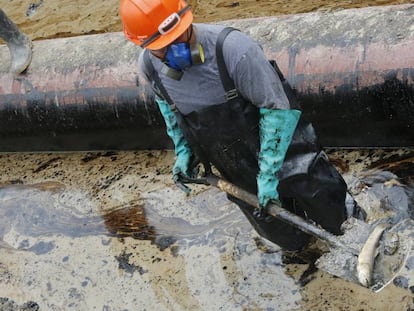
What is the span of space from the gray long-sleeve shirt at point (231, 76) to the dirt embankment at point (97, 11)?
12.8 ft

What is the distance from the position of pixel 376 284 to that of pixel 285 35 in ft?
6.48

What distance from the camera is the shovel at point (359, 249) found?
10.3 feet

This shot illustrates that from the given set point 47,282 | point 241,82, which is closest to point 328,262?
point 241,82

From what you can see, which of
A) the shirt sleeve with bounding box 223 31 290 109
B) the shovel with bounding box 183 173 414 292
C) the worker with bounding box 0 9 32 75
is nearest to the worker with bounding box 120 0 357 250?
the shirt sleeve with bounding box 223 31 290 109

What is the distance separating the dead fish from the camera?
3.10m

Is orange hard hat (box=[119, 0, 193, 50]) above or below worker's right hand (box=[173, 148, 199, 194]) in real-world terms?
above

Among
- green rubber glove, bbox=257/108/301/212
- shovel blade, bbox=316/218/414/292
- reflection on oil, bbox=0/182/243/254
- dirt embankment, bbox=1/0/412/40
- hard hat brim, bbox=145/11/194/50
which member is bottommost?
reflection on oil, bbox=0/182/243/254

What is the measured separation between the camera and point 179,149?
11.6 ft

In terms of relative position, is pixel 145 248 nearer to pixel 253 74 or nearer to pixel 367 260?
pixel 367 260

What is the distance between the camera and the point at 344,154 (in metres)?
4.59

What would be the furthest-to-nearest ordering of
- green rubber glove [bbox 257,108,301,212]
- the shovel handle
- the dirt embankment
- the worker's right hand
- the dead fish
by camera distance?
1. the dirt embankment
2. the worker's right hand
3. the shovel handle
4. the dead fish
5. green rubber glove [bbox 257,108,301,212]

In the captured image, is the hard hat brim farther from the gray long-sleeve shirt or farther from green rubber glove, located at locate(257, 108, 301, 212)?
green rubber glove, located at locate(257, 108, 301, 212)

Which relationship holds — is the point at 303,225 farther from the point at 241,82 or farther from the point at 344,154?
the point at 344,154

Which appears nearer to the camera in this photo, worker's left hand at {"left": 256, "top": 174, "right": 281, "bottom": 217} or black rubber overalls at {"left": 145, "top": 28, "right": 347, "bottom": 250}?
black rubber overalls at {"left": 145, "top": 28, "right": 347, "bottom": 250}
